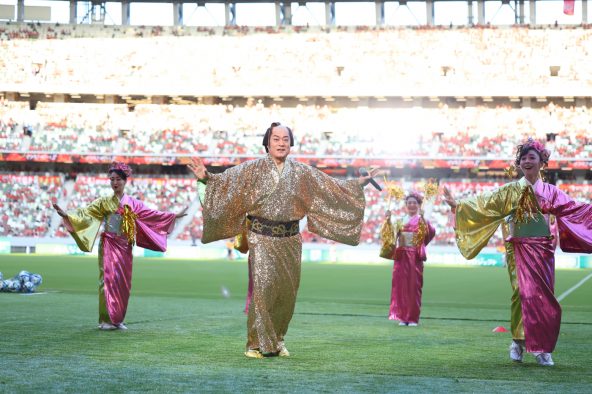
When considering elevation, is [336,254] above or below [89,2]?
below

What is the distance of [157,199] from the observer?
5003cm

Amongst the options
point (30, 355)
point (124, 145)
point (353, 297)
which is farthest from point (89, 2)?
→ point (30, 355)

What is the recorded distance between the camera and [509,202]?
9.42m

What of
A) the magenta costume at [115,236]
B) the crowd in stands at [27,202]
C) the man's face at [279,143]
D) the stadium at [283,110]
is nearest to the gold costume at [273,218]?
the man's face at [279,143]

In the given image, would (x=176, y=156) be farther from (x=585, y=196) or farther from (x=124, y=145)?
(x=585, y=196)

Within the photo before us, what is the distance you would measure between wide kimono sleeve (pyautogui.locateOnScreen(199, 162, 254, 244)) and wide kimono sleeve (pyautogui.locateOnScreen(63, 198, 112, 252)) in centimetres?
305

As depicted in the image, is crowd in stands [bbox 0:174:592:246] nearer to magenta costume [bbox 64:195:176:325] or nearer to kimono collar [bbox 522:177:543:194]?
magenta costume [bbox 64:195:176:325]

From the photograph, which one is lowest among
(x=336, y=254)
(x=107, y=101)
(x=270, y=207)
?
(x=336, y=254)

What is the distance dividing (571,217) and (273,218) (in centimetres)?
303

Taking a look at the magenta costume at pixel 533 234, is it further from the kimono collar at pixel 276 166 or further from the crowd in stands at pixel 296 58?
the crowd in stands at pixel 296 58

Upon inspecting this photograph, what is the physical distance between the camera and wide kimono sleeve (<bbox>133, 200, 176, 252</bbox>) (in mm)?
12648

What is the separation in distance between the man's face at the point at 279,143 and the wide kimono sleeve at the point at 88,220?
377 cm

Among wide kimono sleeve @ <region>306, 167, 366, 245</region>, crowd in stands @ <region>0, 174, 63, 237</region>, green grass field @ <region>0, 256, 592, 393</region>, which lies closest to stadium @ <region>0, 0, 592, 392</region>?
crowd in stands @ <region>0, 174, 63, 237</region>

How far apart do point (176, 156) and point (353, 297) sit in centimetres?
3020
